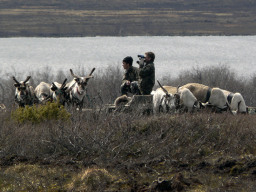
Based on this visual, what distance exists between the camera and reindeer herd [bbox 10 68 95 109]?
16.8 m

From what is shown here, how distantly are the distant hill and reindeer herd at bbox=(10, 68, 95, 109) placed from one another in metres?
81.5

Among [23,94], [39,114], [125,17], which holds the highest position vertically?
[23,94]

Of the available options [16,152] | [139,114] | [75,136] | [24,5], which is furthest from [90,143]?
[24,5]

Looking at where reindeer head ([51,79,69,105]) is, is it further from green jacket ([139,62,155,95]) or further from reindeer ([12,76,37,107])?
green jacket ([139,62,155,95])

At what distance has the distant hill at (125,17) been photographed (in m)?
104

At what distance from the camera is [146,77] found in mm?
17141

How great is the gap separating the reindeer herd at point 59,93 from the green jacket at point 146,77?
4.03ft

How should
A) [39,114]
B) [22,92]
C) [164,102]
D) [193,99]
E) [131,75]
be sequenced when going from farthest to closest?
[131,75]
[193,99]
[22,92]
[164,102]
[39,114]

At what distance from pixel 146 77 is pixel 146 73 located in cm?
12

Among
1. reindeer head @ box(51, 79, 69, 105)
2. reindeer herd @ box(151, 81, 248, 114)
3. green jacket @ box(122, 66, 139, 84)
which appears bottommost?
reindeer herd @ box(151, 81, 248, 114)

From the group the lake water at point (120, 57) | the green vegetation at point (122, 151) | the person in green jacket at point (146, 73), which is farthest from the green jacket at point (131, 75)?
the lake water at point (120, 57)

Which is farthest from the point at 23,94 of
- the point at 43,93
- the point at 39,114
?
the point at 39,114

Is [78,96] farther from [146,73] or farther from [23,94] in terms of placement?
[146,73]

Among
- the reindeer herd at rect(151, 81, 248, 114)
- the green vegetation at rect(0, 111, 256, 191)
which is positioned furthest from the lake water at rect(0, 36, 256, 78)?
the green vegetation at rect(0, 111, 256, 191)
